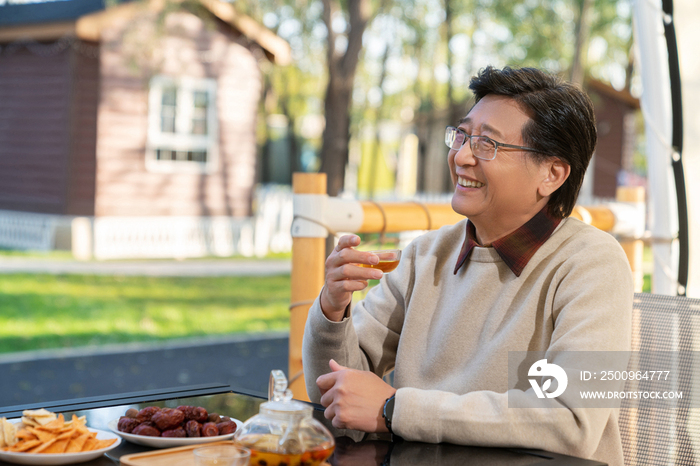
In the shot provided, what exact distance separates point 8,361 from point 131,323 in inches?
70.1

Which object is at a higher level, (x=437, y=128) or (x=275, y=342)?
(x=437, y=128)

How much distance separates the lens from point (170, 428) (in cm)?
156

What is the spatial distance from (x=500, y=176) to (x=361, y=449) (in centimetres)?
85

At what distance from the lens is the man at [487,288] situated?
1791 mm

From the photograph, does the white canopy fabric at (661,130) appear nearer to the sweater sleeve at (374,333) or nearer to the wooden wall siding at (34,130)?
the sweater sleeve at (374,333)

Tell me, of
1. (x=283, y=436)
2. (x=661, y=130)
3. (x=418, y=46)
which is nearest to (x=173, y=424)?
(x=283, y=436)

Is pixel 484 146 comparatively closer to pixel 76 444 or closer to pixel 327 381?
pixel 327 381

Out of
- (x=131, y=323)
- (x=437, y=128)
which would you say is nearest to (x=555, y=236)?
(x=131, y=323)

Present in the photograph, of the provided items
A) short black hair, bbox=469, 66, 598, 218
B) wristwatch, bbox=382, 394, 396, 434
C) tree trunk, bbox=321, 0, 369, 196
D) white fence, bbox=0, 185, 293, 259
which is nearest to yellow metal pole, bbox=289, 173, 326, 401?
short black hair, bbox=469, 66, 598, 218

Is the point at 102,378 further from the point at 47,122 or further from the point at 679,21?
the point at 47,122

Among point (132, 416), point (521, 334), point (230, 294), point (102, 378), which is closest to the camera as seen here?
point (132, 416)

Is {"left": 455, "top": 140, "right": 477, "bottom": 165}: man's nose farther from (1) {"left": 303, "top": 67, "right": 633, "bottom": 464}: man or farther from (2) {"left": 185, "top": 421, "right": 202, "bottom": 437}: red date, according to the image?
(2) {"left": 185, "top": 421, "right": 202, "bottom": 437}: red date

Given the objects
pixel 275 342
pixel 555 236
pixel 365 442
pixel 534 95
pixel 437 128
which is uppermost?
pixel 437 128

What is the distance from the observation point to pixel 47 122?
14.1 metres
